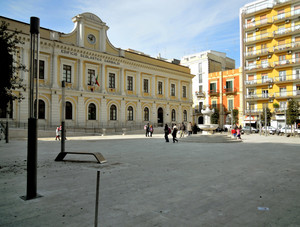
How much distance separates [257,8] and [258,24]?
3275 millimetres

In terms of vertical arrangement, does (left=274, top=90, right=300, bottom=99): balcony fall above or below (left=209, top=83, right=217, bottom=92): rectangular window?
below

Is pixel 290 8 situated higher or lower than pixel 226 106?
higher

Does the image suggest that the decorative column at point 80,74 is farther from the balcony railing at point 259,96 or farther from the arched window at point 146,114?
the balcony railing at point 259,96

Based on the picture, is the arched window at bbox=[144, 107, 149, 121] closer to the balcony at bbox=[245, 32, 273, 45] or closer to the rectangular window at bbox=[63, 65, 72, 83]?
the rectangular window at bbox=[63, 65, 72, 83]

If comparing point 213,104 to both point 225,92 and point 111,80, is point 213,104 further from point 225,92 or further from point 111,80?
point 111,80

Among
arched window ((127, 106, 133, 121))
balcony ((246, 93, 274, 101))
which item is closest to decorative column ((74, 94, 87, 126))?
arched window ((127, 106, 133, 121))

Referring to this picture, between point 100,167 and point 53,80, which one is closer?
point 100,167

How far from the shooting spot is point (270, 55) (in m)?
43.8

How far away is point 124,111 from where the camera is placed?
3594cm

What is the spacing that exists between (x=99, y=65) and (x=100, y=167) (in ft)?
89.6

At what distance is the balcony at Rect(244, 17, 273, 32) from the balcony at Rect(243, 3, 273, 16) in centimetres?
177

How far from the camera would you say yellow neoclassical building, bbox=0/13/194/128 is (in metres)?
28.2

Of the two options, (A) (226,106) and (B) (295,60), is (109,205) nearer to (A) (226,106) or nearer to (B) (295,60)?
(B) (295,60)

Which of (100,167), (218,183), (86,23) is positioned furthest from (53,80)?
(218,183)
